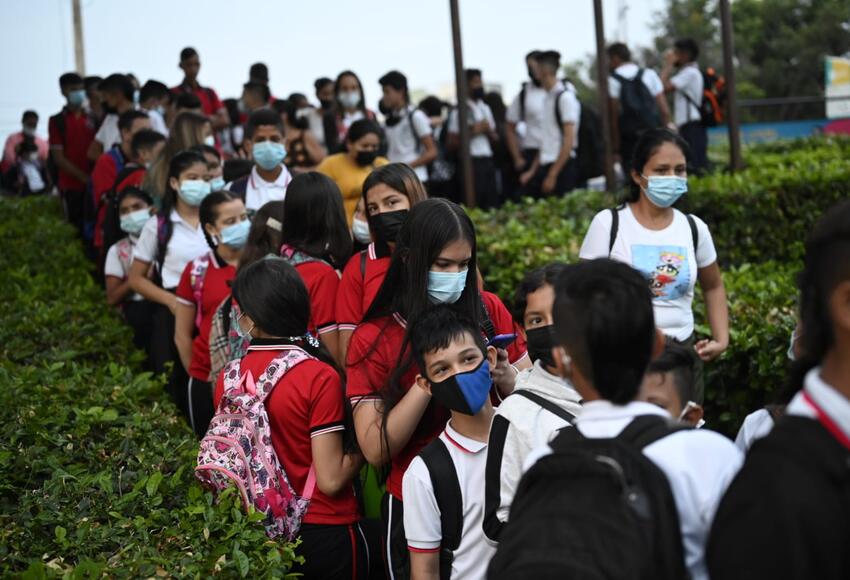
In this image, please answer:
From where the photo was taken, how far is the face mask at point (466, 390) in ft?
10.9

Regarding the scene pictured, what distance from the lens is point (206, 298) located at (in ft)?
18.1

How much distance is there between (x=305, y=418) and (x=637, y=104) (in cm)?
811

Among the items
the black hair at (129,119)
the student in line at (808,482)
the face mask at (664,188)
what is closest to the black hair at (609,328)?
the student in line at (808,482)

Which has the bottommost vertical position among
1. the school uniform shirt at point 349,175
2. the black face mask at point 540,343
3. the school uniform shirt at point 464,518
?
the school uniform shirt at point 464,518

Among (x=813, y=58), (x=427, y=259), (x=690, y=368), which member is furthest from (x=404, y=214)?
(x=813, y=58)

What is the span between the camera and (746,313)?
588 cm

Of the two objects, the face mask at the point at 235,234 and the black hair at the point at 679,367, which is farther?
the face mask at the point at 235,234

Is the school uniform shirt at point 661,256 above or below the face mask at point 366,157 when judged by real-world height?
below

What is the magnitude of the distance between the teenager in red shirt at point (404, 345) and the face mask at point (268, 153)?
3.10m

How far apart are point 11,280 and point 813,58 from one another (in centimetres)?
3609

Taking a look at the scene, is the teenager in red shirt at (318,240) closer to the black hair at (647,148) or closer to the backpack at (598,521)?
the black hair at (647,148)

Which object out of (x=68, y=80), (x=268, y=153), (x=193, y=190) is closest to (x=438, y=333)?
(x=193, y=190)

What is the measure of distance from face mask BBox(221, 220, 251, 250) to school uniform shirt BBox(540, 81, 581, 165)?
556cm

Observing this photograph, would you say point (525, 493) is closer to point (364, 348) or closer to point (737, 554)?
point (737, 554)
